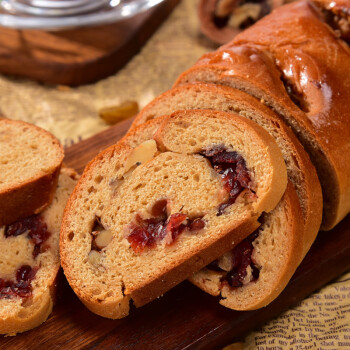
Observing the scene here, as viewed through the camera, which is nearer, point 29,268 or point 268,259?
point 268,259

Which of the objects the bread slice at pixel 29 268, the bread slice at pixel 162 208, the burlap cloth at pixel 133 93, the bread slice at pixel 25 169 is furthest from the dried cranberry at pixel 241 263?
the bread slice at pixel 25 169

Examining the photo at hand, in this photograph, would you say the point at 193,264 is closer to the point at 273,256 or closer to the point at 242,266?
the point at 242,266

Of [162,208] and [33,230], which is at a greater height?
[162,208]

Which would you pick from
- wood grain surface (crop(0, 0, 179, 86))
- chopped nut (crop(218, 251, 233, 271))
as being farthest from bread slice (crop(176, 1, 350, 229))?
wood grain surface (crop(0, 0, 179, 86))

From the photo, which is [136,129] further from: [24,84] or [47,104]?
[24,84]

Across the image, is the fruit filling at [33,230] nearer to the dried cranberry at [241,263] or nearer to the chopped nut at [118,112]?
the dried cranberry at [241,263]

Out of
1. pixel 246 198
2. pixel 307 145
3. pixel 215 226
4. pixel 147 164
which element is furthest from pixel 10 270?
pixel 307 145

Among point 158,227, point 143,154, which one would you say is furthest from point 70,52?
point 158,227
